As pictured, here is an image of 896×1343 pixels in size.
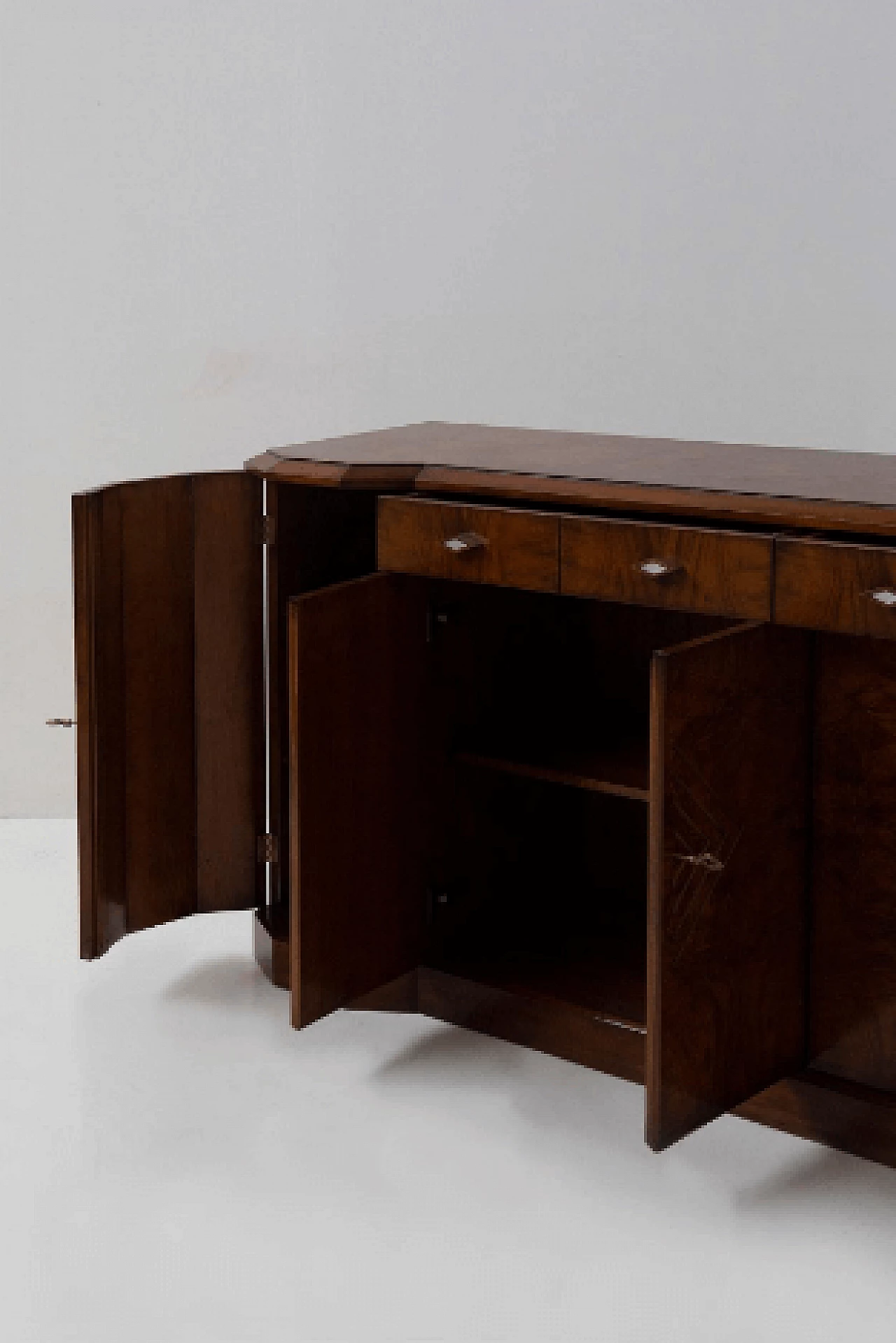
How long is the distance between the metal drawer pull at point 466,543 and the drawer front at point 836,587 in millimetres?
570

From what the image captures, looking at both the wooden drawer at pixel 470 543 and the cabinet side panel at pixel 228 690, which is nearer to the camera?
the wooden drawer at pixel 470 543

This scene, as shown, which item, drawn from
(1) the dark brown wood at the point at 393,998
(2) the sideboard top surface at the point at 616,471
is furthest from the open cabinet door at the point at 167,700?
(1) the dark brown wood at the point at 393,998

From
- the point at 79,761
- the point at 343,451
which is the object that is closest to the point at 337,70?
the point at 343,451

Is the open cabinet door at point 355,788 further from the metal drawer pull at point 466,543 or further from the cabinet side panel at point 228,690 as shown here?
the cabinet side panel at point 228,690

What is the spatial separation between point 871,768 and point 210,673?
51.8 inches

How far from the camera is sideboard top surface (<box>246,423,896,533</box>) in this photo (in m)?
3.01

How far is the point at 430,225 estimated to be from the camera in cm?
493

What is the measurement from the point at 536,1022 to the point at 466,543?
91 centimetres

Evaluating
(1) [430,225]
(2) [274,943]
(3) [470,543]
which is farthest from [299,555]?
(1) [430,225]

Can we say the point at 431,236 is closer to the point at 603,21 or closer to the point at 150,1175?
the point at 603,21

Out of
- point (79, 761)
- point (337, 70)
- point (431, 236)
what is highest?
point (337, 70)

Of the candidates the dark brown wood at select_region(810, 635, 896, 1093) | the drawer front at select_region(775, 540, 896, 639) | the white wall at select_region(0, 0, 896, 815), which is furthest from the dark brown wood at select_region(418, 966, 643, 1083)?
the white wall at select_region(0, 0, 896, 815)

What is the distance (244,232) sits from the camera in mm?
4980

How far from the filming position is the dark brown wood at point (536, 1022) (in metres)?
3.49
